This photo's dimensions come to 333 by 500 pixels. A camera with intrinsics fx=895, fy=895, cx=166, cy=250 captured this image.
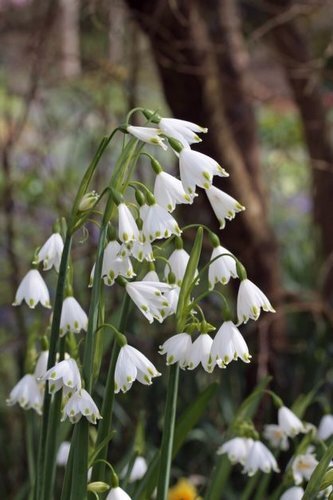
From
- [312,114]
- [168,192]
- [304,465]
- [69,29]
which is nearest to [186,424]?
[304,465]

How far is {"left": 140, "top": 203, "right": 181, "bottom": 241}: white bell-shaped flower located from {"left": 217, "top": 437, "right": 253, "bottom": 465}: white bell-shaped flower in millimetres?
648

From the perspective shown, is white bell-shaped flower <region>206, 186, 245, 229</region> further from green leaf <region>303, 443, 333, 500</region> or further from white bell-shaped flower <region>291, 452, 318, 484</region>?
white bell-shaped flower <region>291, 452, 318, 484</region>

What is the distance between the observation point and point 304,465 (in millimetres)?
1760

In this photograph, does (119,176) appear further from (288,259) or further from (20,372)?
(288,259)

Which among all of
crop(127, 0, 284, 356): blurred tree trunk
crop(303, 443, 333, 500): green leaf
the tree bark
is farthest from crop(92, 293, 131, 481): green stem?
the tree bark

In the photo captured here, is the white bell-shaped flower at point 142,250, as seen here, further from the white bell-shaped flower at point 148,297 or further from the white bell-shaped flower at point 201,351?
the white bell-shaped flower at point 201,351

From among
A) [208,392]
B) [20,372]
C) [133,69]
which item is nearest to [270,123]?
[133,69]

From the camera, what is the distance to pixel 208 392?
1860 millimetres

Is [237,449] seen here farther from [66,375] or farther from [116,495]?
[66,375]

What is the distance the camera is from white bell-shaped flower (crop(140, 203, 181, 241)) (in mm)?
1271

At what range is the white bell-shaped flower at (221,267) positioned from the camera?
4.64 feet

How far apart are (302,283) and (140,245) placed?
3.64 m

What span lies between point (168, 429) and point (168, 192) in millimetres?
406

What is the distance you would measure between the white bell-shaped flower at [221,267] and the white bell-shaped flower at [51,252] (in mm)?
255
